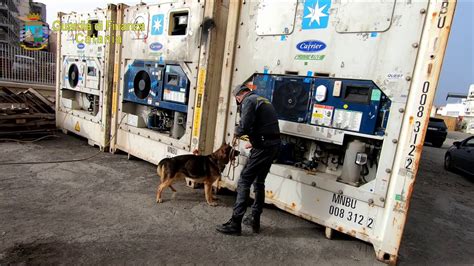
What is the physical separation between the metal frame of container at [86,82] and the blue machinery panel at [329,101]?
3926 millimetres

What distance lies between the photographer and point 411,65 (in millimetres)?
3115

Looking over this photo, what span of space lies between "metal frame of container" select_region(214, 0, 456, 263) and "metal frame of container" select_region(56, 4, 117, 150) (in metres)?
3.77

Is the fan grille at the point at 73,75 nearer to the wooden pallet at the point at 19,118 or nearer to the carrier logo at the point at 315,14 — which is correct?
the wooden pallet at the point at 19,118

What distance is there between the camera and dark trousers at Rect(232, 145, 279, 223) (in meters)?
3.59

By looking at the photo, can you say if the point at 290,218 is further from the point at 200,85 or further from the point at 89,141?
the point at 89,141

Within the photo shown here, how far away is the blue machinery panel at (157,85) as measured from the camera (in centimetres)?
522

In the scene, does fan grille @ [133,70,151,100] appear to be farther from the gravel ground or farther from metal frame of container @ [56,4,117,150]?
the gravel ground

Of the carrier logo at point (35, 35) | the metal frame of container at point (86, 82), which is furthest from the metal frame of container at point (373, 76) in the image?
the carrier logo at point (35, 35)

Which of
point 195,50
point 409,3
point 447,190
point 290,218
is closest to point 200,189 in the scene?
point 290,218

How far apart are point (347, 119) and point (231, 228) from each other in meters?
1.89

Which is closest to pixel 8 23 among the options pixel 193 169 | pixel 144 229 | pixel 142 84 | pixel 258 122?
pixel 142 84

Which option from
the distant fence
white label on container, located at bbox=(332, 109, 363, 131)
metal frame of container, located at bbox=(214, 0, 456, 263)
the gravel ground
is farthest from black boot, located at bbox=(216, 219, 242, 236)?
the distant fence

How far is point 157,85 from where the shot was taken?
558 centimetres

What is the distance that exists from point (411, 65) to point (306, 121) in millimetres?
1306
